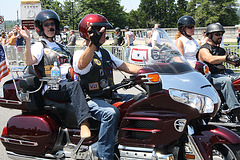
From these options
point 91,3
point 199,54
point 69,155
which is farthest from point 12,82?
point 91,3

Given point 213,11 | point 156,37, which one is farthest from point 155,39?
point 213,11

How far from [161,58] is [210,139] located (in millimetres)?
1002

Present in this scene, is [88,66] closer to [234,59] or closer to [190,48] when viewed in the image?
[234,59]

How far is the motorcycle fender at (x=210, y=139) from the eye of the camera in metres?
3.06

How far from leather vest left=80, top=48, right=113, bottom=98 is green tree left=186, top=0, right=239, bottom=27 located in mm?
78384

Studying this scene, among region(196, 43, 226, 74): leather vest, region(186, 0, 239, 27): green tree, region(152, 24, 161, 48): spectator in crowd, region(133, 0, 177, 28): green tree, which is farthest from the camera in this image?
region(133, 0, 177, 28): green tree

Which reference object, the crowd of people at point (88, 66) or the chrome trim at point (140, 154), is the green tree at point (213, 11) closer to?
the crowd of people at point (88, 66)

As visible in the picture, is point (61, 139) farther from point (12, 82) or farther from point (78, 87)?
point (12, 82)

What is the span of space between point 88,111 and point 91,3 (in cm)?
8065

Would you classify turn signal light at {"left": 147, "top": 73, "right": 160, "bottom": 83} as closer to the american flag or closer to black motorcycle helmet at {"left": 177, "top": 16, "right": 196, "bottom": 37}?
the american flag

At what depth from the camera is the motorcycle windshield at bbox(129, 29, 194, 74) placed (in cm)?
338

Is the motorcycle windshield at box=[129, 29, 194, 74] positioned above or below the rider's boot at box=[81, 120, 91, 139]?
above

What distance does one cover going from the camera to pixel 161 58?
3508 millimetres

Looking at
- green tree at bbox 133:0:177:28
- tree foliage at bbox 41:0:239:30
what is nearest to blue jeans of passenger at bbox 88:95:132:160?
tree foliage at bbox 41:0:239:30
